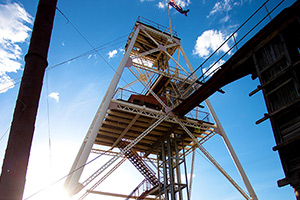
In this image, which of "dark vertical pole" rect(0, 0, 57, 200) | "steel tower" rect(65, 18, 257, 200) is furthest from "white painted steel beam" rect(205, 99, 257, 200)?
"dark vertical pole" rect(0, 0, 57, 200)

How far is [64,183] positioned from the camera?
1576cm

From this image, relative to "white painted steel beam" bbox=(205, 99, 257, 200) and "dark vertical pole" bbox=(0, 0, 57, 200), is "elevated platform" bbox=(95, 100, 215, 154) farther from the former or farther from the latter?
"dark vertical pole" bbox=(0, 0, 57, 200)

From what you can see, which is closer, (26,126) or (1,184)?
(1,184)

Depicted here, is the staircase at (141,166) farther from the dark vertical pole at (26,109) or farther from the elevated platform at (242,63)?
the dark vertical pole at (26,109)

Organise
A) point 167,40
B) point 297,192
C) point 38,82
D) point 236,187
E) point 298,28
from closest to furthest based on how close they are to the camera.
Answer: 1. point 38,82
2. point 297,192
3. point 298,28
4. point 236,187
5. point 167,40

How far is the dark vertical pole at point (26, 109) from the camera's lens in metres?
6.37

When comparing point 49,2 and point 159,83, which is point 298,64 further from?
point 159,83

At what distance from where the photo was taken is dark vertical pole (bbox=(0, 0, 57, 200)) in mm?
6371

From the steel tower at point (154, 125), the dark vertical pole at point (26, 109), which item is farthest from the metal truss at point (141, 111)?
the dark vertical pole at point (26, 109)

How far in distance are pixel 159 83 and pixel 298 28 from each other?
14.1 m

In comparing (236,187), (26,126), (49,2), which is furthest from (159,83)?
(26,126)

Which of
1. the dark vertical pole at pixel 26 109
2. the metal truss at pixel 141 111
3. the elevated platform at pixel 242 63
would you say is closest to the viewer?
the dark vertical pole at pixel 26 109

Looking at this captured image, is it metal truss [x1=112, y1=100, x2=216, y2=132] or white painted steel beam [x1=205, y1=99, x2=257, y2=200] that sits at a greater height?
metal truss [x1=112, y1=100, x2=216, y2=132]

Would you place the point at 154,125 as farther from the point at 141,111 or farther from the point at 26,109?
the point at 26,109
